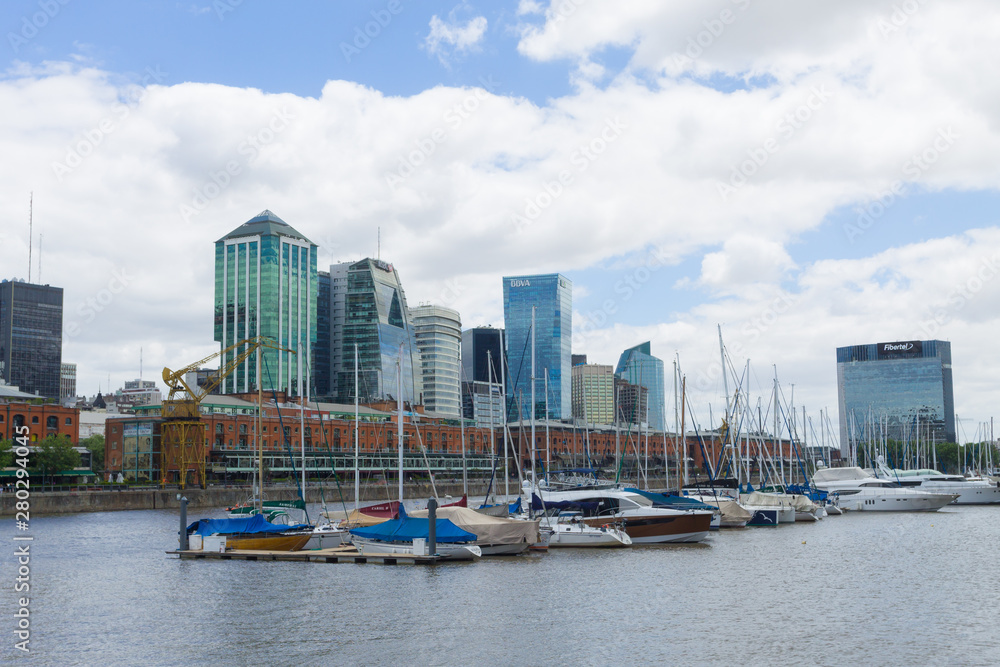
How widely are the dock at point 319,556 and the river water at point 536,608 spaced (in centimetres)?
63

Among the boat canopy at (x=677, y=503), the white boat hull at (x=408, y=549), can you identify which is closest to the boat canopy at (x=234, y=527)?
the white boat hull at (x=408, y=549)

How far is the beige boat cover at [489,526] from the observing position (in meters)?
53.5

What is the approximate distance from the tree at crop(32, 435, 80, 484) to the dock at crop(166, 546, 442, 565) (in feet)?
237

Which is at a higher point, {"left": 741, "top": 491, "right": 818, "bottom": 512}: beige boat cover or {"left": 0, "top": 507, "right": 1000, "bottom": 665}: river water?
{"left": 741, "top": 491, "right": 818, "bottom": 512}: beige boat cover

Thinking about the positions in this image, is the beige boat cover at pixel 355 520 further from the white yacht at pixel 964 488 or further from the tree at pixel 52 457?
the white yacht at pixel 964 488

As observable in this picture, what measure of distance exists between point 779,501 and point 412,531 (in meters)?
41.7

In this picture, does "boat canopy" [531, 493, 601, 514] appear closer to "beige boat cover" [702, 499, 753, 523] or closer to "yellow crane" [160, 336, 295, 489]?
"beige boat cover" [702, 499, 753, 523]

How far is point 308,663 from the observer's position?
29.1 metres

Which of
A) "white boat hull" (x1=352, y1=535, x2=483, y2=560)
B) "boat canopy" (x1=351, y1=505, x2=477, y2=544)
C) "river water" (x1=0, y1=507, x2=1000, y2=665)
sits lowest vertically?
"river water" (x1=0, y1=507, x2=1000, y2=665)

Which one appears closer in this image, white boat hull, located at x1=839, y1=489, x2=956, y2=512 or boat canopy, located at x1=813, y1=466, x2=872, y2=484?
white boat hull, located at x1=839, y1=489, x2=956, y2=512

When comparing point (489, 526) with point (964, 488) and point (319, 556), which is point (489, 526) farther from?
point (964, 488)

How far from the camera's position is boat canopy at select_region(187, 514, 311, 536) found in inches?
2303

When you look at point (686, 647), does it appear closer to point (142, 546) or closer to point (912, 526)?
point (142, 546)

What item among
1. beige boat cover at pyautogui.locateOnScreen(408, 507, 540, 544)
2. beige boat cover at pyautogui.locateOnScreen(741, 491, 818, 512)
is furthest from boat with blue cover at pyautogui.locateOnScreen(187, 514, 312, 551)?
beige boat cover at pyautogui.locateOnScreen(741, 491, 818, 512)
